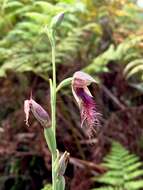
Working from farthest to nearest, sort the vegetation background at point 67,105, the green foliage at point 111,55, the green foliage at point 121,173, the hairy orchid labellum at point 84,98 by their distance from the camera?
the green foliage at point 111,55, the vegetation background at point 67,105, the green foliage at point 121,173, the hairy orchid labellum at point 84,98

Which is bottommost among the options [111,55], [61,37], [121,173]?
[121,173]

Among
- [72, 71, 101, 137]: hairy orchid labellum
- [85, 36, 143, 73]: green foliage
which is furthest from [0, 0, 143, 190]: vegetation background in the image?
[72, 71, 101, 137]: hairy orchid labellum

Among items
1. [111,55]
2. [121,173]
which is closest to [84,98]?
[121,173]

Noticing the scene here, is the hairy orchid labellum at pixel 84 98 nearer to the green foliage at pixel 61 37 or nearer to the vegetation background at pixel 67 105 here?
the vegetation background at pixel 67 105

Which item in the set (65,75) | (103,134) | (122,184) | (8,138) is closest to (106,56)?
(65,75)

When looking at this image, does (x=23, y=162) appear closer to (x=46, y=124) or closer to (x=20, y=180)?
(x=20, y=180)

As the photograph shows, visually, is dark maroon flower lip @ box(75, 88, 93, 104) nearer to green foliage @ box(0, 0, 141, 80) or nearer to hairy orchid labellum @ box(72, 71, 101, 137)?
hairy orchid labellum @ box(72, 71, 101, 137)

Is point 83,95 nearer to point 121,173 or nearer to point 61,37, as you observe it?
point 121,173

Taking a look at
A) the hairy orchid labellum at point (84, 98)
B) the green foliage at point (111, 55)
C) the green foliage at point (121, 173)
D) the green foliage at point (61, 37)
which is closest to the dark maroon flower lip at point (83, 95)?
the hairy orchid labellum at point (84, 98)
